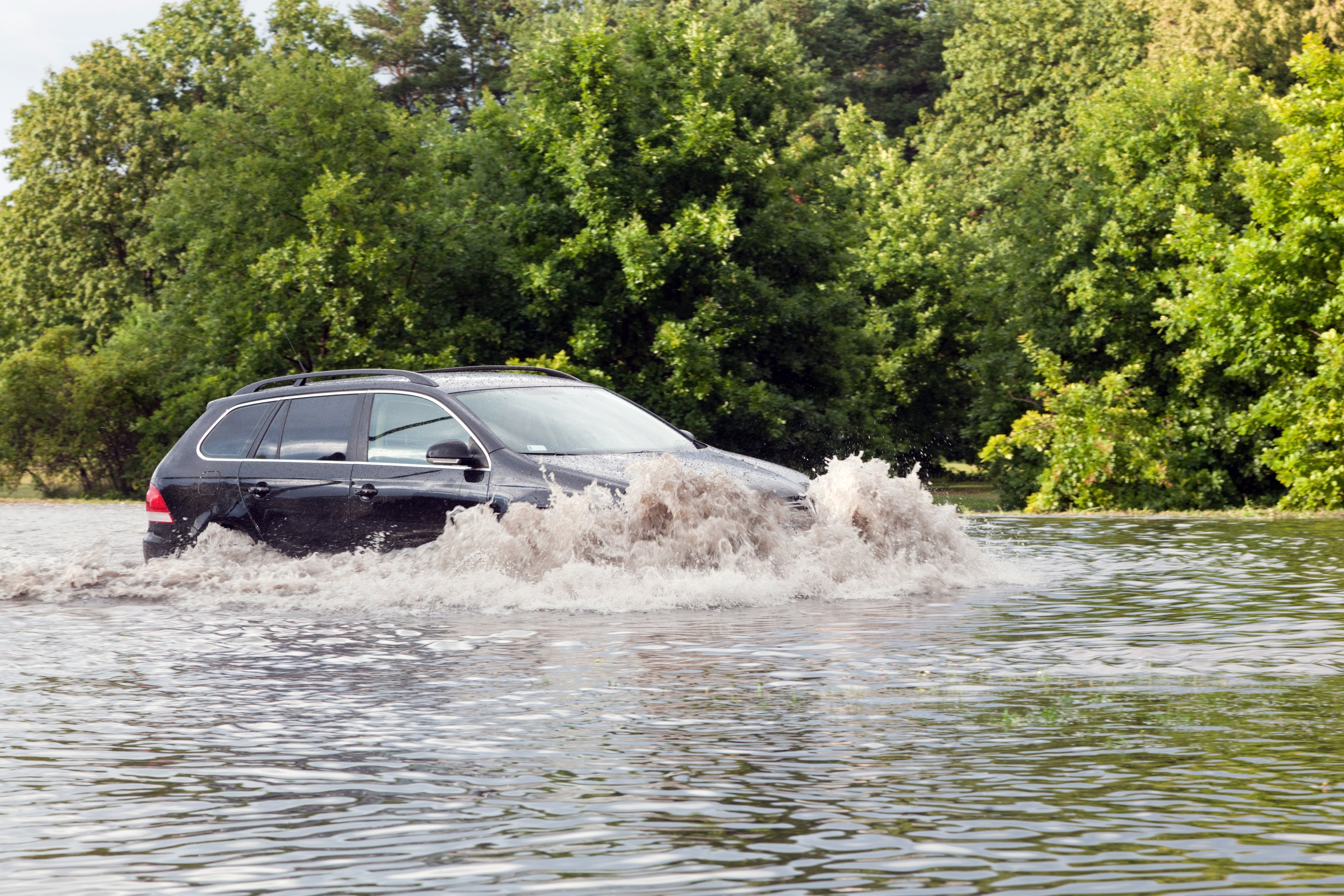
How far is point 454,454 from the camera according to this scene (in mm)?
12008

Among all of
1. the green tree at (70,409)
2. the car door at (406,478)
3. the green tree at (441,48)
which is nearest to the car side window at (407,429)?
the car door at (406,478)

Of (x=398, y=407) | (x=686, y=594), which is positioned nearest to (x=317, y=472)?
(x=398, y=407)

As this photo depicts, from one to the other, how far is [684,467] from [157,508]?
4.50 m

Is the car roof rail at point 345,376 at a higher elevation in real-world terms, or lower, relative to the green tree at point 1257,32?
lower

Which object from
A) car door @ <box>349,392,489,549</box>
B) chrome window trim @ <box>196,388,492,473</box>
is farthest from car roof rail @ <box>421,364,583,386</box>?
car door @ <box>349,392,489,549</box>

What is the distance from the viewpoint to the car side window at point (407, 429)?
1246 cm

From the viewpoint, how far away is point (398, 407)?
12.8 meters

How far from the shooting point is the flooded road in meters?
4.79

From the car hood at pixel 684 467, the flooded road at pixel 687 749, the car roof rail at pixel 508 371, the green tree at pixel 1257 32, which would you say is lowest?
the flooded road at pixel 687 749

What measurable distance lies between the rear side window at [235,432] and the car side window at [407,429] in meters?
1.17

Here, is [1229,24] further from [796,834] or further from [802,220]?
[796,834]

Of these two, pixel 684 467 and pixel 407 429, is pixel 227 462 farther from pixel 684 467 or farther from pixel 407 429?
pixel 684 467

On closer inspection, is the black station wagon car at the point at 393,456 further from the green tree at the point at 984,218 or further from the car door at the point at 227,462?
the green tree at the point at 984,218

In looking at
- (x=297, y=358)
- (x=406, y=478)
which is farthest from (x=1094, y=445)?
(x=406, y=478)
